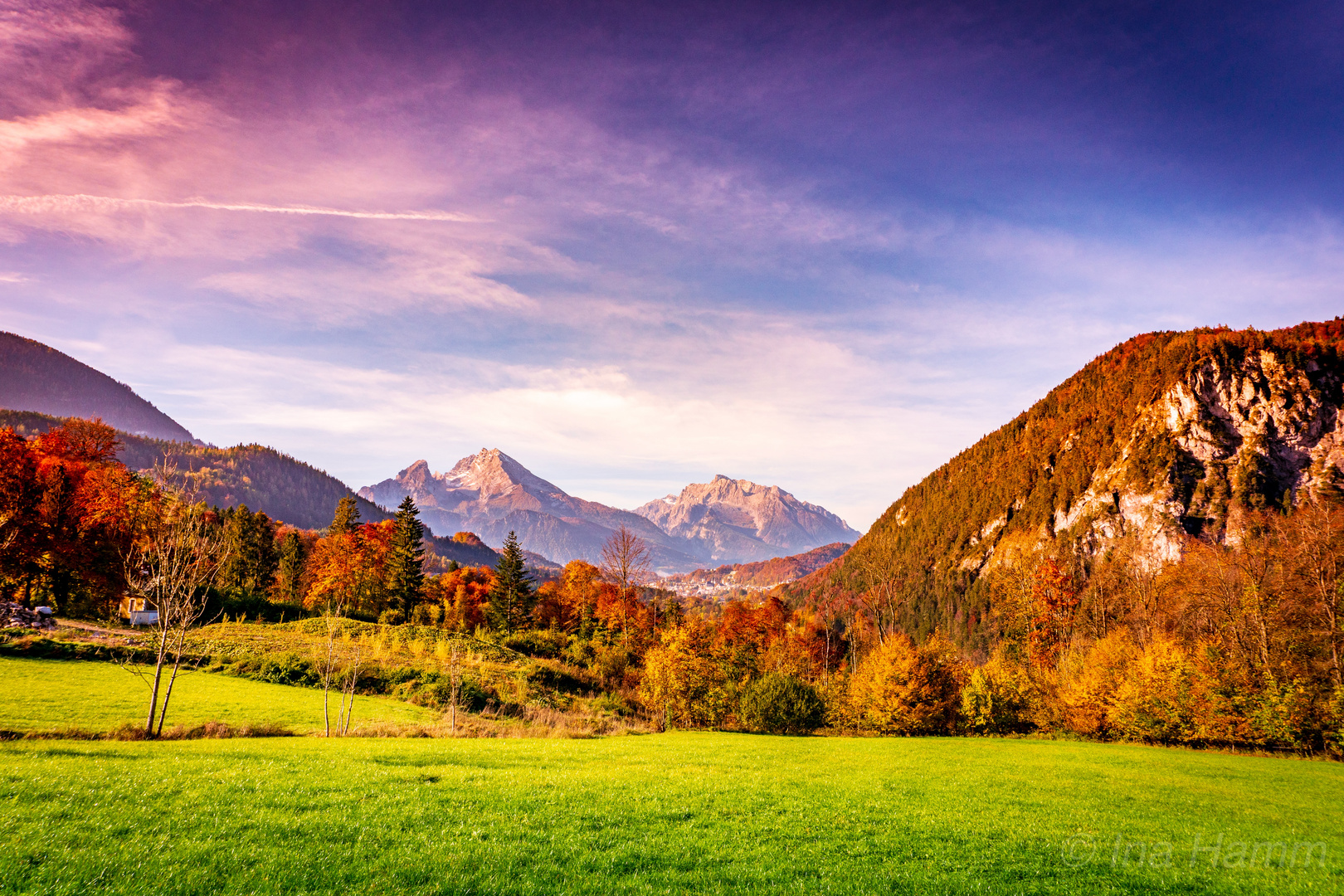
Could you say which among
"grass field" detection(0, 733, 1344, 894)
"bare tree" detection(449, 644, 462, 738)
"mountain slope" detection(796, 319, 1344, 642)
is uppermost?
"mountain slope" detection(796, 319, 1344, 642)

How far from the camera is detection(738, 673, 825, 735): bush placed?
4306 centimetres

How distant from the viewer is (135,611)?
185 feet

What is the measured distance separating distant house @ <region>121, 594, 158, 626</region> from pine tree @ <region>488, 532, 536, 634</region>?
1488 inches

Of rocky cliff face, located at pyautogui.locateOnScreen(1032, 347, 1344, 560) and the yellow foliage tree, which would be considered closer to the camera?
the yellow foliage tree

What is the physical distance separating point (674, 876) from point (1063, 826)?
40.2ft

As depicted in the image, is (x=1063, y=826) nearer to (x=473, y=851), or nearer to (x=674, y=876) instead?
(x=674, y=876)

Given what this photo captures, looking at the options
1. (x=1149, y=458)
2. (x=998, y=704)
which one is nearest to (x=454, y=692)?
(x=998, y=704)

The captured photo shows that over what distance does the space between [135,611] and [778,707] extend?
217 ft

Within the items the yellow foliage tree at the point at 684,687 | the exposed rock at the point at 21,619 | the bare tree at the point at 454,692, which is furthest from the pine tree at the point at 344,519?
the yellow foliage tree at the point at 684,687

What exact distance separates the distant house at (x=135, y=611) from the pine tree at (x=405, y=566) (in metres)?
26.4

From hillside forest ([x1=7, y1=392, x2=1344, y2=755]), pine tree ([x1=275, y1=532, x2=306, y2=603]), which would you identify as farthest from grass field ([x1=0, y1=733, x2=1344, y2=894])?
pine tree ([x1=275, y1=532, x2=306, y2=603])

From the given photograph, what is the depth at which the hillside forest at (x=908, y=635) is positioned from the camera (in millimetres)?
35062

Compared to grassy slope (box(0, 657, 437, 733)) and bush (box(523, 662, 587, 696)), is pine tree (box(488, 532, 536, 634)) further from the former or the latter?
grassy slope (box(0, 657, 437, 733))

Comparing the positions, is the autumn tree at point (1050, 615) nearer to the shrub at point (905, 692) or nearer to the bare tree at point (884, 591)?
the bare tree at point (884, 591)
